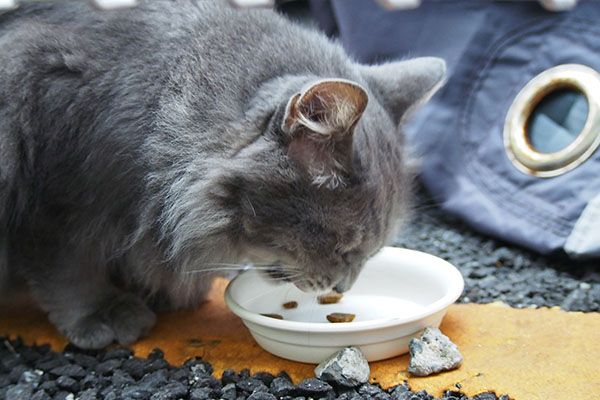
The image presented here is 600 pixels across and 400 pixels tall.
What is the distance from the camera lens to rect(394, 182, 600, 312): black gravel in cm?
233

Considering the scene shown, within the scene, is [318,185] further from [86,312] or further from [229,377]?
[86,312]

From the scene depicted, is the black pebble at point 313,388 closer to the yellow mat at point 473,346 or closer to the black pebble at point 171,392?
Result: the yellow mat at point 473,346

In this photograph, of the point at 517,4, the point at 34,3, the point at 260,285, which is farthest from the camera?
the point at 517,4

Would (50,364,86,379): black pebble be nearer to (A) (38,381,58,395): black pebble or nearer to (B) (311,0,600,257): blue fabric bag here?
(A) (38,381,58,395): black pebble

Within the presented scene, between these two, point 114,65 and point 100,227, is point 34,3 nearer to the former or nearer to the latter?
point 114,65

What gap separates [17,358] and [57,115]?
826mm

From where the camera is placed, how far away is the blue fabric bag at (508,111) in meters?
2.63

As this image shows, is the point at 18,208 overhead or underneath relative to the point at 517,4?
underneath

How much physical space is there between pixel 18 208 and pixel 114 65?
539 mm

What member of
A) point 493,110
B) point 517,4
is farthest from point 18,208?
point 517,4

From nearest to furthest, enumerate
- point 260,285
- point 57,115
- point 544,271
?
point 57,115
point 260,285
point 544,271

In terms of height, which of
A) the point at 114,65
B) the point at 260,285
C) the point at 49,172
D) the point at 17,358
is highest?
the point at 114,65

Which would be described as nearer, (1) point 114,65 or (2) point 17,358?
(1) point 114,65

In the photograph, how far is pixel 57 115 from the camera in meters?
1.85
